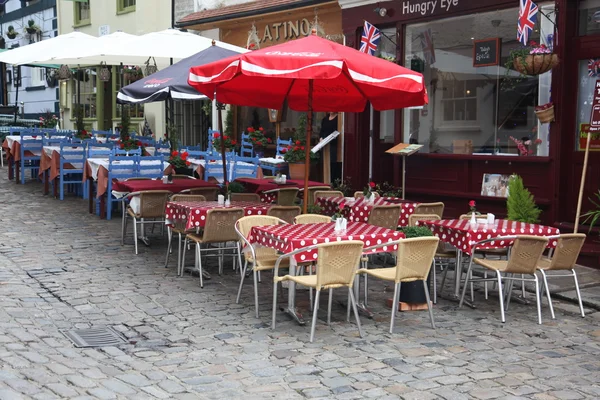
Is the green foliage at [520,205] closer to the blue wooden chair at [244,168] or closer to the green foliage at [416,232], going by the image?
the green foliage at [416,232]

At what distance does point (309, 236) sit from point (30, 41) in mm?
26509

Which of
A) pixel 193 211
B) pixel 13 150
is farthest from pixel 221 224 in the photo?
pixel 13 150

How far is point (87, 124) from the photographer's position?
26.5m

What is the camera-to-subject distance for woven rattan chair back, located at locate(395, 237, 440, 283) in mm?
7008

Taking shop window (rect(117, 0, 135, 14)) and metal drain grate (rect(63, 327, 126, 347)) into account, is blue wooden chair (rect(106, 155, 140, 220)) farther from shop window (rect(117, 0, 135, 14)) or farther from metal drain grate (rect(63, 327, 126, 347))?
shop window (rect(117, 0, 135, 14))

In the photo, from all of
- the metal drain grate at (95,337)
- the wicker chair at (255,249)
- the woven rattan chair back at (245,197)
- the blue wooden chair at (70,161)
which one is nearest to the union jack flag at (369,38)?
the woven rattan chair back at (245,197)

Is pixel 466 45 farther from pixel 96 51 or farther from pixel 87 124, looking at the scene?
pixel 87 124

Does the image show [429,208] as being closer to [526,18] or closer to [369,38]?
[526,18]

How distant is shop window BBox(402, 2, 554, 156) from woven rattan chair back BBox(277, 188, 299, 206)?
10.2 ft

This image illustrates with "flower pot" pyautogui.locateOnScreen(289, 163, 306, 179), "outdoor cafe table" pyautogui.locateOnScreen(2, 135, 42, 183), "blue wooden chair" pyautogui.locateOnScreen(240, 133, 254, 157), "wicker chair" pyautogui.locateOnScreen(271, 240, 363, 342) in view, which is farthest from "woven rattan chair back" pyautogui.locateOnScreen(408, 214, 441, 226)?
"outdoor cafe table" pyautogui.locateOnScreen(2, 135, 42, 183)

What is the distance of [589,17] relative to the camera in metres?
10.4

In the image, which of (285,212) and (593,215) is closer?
(285,212)

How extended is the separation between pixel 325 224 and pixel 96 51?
6.87 m

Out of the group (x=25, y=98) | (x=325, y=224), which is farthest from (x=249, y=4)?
(x=25, y=98)
